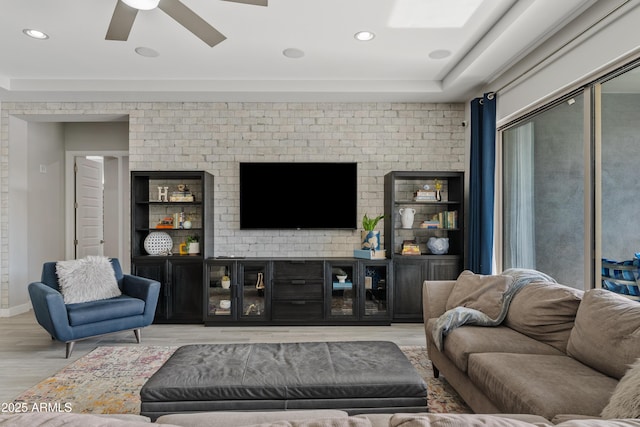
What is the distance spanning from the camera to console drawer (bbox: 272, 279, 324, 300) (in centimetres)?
438

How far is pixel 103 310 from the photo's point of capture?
137 inches

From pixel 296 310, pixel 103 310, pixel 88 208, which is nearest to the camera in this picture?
pixel 103 310

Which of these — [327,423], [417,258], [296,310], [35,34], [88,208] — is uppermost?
[35,34]

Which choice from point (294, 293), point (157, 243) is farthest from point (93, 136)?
point (294, 293)

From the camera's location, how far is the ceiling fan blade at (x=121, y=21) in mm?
2543

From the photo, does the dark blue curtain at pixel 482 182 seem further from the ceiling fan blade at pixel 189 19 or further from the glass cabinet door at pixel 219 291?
the ceiling fan blade at pixel 189 19

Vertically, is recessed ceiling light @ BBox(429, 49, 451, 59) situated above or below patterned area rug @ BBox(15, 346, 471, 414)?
above

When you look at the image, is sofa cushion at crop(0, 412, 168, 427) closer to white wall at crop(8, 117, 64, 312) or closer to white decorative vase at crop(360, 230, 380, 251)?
white decorative vase at crop(360, 230, 380, 251)

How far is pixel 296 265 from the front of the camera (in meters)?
4.41

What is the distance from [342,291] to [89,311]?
8.20ft

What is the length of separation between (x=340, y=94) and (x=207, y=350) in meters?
3.21

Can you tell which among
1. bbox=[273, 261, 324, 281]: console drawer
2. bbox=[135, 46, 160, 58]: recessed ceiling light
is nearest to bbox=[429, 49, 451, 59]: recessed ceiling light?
bbox=[273, 261, 324, 281]: console drawer

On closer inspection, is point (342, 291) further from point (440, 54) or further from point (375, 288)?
point (440, 54)

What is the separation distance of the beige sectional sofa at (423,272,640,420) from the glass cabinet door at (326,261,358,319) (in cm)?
167
